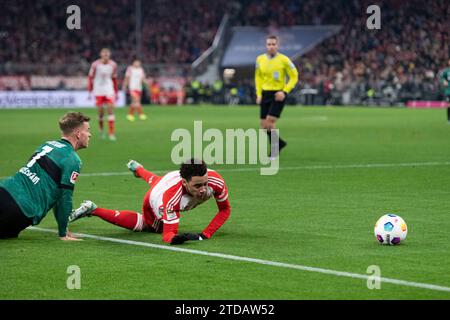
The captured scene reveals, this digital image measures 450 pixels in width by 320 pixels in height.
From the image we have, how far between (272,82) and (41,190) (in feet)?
36.3

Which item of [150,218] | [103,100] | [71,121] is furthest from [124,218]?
[103,100]

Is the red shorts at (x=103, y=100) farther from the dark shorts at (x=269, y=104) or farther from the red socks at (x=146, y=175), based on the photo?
the red socks at (x=146, y=175)

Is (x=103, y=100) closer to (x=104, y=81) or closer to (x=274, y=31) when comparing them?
(x=104, y=81)

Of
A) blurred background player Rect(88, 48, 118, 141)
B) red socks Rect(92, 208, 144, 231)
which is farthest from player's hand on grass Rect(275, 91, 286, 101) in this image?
red socks Rect(92, 208, 144, 231)

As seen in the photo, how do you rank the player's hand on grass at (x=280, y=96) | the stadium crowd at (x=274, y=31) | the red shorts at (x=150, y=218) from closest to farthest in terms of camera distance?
1. the red shorts at (x=150, y=218)
2. the player's hand on grass at (x=280, y=96)
3. the stadium crowd at (x=274, y=31)

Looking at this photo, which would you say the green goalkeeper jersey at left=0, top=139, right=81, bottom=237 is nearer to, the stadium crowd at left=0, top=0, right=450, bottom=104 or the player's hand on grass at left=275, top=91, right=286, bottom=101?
the player's hand on grass at left=275, top=91, right=286, bottom=101

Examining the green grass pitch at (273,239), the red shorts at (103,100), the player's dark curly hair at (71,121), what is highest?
the player's dark curly hair at (71,121)

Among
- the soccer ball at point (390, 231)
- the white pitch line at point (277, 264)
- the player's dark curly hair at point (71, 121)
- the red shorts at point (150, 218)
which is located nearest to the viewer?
the white pitch line at point (277, 264)

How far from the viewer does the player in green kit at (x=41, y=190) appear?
31.0 feet

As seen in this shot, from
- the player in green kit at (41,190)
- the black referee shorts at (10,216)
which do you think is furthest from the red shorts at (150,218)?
the black referee shorts at (10,216)

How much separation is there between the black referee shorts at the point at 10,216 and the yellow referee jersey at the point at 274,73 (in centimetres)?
1083

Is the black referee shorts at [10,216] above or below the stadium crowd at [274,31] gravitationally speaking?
below
